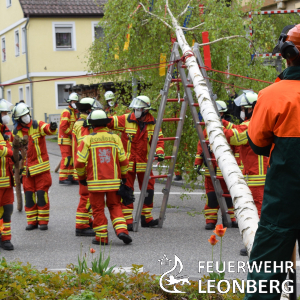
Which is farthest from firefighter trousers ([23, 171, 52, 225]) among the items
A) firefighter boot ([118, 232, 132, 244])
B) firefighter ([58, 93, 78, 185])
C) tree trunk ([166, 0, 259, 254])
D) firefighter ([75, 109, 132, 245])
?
firefighter ([58, 93, 78, 185])

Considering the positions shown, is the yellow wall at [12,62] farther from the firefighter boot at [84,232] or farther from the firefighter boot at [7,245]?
the firefighter boot at [7,245]

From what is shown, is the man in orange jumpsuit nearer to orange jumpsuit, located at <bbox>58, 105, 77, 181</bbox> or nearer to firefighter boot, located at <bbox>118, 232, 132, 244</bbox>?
firefighter boot, located at <bbox>118, 232, 132, 244</bbox>

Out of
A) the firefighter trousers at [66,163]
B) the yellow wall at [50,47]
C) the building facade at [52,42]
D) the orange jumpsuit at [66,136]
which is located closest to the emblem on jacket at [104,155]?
the firefighter trousers at [66,163]

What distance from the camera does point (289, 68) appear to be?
3102 mm

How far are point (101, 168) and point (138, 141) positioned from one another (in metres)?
1.39

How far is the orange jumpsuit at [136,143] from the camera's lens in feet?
26.5

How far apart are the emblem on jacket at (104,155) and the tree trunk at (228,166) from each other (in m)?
1.28

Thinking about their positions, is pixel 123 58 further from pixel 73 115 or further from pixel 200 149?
pixel 200 149

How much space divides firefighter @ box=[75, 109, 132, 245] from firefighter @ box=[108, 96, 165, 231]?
1044 millimetres

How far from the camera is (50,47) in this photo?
106 feet

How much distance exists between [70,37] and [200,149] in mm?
25933

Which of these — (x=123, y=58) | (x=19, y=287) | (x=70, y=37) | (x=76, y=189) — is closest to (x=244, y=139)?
(x=19, y=287)

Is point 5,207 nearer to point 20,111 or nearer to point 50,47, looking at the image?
point 20,111

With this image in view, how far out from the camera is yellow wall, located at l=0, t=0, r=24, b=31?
32969 mm
